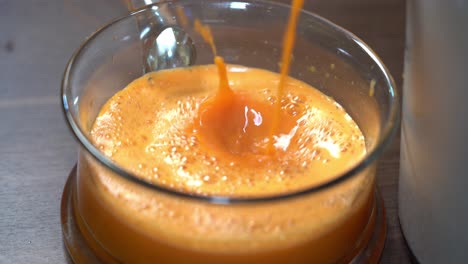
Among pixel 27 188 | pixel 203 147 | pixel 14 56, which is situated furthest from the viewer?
pixel 14 56

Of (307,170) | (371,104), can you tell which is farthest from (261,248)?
(371,104)

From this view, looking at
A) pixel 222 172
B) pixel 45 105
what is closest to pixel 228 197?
pixel 222 172

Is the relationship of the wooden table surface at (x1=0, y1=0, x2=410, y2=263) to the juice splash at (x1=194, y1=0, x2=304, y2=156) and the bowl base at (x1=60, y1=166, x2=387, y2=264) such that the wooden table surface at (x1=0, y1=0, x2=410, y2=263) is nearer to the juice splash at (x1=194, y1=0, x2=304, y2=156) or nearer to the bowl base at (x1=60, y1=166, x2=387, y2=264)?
the bowl base at (x1=60, y1=166, x2=387, y2=264)

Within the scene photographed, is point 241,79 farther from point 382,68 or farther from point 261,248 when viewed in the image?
point 261,248

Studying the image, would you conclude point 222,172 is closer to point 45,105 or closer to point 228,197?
point 228,197

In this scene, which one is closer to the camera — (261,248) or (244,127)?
(261,248)

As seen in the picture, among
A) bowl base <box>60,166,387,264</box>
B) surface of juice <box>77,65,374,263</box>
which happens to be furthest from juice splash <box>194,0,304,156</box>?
bowl base <box>60,166,387,264</box>
